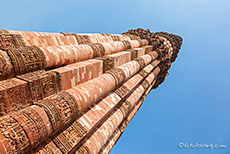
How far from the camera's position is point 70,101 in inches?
227

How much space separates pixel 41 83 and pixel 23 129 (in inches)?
67.0

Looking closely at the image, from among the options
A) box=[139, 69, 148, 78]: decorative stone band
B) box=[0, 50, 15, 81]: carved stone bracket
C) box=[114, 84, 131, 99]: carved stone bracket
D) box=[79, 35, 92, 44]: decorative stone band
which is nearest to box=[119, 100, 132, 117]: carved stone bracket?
box=[114, 84, 131, 99]: carved stone bracket

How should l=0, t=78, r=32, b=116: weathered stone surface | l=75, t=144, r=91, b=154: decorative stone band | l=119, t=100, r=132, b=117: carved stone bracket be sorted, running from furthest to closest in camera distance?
l=119, t=100, r=132, b=117: carved stone bracket → l=75, t=144, r=91, b=154: decorative stone band → l=0, t=78, r=32, b=116: weathered stone surface

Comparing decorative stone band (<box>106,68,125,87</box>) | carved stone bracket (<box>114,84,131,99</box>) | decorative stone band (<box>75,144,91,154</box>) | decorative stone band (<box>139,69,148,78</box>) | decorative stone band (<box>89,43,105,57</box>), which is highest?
decorative stone band (<box>139,69,148,78</box>)

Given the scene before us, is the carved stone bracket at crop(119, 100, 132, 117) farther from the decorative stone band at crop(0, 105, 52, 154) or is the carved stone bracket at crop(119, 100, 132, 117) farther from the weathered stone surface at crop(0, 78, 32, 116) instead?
the weathered stone surface at crop(0, 78, 32, 116)

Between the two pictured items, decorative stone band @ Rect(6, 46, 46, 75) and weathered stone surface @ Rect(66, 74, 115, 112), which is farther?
weathered stone surface @ Rect(66, 74, 115, 112)

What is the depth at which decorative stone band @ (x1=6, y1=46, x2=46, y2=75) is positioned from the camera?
4.90 meters

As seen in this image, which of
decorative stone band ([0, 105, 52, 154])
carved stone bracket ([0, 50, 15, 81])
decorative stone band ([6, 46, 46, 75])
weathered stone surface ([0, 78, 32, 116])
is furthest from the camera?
decorative stone band ([6, 46, 46, 75])

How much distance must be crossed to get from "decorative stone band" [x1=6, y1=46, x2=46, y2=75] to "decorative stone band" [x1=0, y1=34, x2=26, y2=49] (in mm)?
905

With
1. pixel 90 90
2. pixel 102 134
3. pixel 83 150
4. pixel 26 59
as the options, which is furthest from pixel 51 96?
pixel 102 134

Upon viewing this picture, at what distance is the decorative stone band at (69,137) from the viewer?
534cm

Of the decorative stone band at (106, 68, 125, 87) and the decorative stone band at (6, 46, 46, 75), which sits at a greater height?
the decorative stone band at (106, 68, 125, 87)

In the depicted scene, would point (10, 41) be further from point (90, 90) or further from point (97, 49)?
point (97, 49)

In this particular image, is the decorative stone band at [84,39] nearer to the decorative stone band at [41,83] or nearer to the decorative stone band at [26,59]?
the decorative stone band at [26,59]
